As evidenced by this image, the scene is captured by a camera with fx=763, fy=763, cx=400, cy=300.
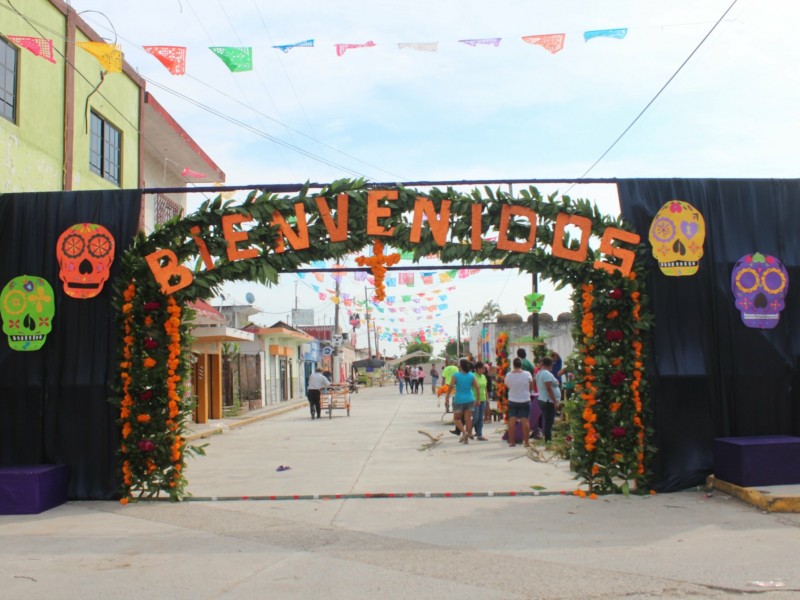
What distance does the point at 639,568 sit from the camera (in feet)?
20.3

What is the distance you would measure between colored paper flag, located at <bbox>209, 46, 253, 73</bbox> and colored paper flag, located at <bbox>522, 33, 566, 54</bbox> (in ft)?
12.5

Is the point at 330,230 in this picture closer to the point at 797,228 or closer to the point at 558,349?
the point at 797,228

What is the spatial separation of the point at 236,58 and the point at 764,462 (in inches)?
336

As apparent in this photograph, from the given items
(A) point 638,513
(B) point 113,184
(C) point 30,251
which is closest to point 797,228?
(A) point 638,513

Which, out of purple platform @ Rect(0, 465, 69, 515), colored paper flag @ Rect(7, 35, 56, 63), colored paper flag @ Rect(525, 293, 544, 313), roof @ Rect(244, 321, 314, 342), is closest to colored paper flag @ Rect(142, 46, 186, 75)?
colored paper flag @ Rect(7, 35, 56, 63)

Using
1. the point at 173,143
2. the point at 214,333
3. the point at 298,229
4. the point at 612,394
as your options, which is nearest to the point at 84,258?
the point at 298,229

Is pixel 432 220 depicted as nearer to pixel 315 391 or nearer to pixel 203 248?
pixel 203 248

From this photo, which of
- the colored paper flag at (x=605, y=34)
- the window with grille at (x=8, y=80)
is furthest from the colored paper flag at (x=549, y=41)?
the window with grille at (x=8, y=80)

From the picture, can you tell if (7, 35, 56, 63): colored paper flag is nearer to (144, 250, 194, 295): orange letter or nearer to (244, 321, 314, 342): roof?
(144, 250, 194, 295): orange letter

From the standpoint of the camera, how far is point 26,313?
984cm

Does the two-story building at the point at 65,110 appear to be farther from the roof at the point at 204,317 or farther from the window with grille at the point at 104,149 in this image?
the roof at the point at 204,317

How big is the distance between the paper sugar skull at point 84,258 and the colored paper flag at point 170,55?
2.44 metres

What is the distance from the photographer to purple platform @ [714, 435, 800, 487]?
8.90 metres

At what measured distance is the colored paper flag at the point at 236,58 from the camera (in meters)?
10.5
